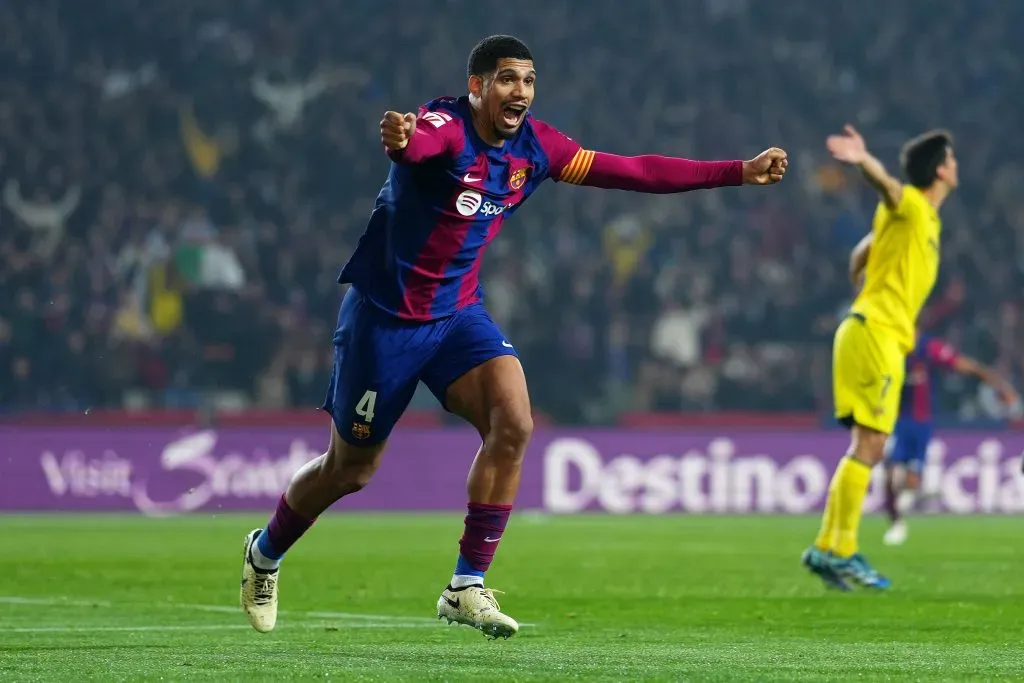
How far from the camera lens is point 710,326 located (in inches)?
830

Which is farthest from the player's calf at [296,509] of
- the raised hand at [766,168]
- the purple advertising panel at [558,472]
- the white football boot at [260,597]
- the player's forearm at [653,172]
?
the purple advertising panel at [558,472]

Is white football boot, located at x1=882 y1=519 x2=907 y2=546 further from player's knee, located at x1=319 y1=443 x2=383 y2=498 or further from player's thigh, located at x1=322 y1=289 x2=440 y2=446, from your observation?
player's thigh, located at x1=322 y1=289 x2=440 y2=446

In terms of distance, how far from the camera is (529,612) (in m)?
7.95

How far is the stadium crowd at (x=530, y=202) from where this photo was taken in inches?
789

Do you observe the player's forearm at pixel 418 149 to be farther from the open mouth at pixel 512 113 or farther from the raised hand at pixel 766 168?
the raised hand at pixel 766 168

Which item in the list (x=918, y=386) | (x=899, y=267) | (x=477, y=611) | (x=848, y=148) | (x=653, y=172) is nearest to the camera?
(x=477, y=611)

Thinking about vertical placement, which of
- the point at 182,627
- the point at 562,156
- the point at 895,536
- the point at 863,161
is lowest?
the point at 895,536

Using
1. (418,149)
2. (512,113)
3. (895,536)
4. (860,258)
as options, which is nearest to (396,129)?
(418,149)

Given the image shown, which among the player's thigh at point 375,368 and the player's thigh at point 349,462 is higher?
the player's thigh at point 375,368

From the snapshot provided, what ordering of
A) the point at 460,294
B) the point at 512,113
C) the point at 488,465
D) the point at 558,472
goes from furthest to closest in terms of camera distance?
1. the point at 558,472
2. the point at 460,294
3. the point at 488,465
4. the point at 512,113

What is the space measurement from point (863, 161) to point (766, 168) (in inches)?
92.4

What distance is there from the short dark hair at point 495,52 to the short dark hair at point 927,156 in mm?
4080

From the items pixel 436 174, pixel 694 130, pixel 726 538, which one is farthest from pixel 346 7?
pixel 436 174

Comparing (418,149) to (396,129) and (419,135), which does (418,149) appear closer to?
(419,135)
